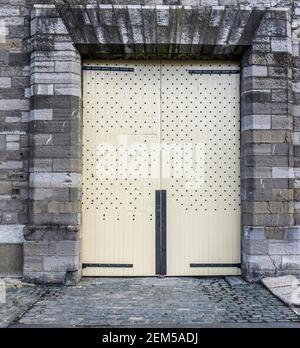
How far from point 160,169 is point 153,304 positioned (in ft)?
7.08

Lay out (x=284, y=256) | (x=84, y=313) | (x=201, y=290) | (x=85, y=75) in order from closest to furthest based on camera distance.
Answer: (x=84, y=313), (x=201, y=290), (x=284, y=256), (x=85, y=75)

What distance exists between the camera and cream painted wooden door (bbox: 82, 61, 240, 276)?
22.0 feet

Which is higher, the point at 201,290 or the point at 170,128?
the point at 170,128

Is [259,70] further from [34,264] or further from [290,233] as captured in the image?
[34,264]

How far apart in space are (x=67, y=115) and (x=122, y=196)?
1409 millimetres

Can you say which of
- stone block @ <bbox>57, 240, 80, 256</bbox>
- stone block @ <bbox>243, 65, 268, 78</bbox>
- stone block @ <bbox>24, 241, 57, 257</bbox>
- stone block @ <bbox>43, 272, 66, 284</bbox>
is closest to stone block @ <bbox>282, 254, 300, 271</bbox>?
stone block @ <bbox>243, 65, 268, 78</bbox>

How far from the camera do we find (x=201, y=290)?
5.98m

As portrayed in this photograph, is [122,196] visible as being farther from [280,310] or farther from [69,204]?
[280,310]

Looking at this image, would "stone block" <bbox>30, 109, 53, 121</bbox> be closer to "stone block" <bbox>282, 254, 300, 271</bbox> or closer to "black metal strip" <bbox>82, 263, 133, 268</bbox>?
"black metal strip" <bbox>82, 263, 133, 268</bbox>

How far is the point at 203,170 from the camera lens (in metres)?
6.82

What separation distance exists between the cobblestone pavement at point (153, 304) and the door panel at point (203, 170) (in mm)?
370

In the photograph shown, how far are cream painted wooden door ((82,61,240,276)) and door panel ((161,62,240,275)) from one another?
15 mm

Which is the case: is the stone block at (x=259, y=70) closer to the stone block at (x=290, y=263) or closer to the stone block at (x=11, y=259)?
the stone block at (x=290, y=263)

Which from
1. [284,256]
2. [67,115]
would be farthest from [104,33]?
[284,256]
